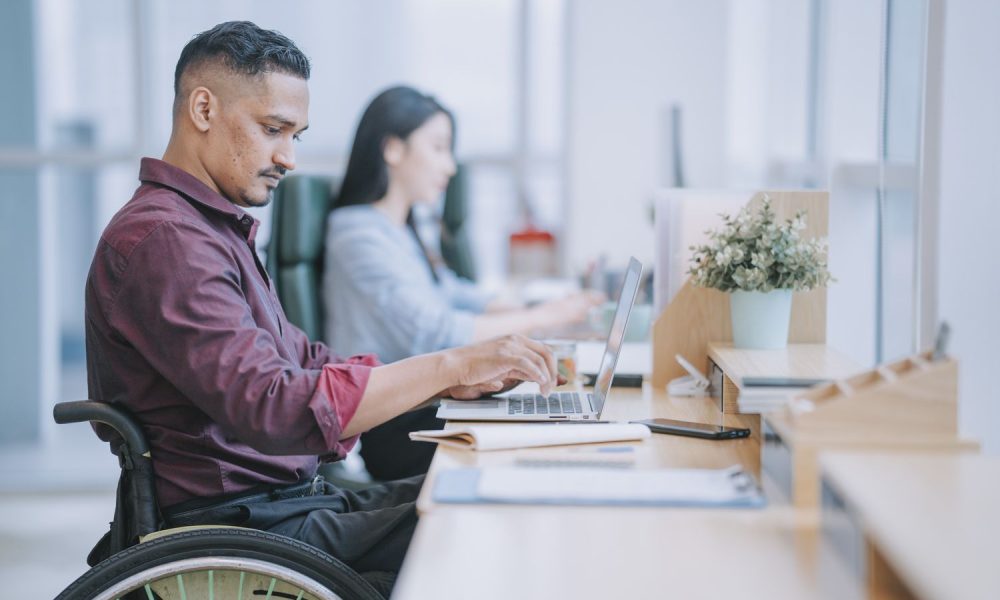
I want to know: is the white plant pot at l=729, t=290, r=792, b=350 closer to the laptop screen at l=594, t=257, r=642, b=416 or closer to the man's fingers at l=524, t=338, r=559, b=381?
the laptop screen at l=594, t=257, r=642, b=416

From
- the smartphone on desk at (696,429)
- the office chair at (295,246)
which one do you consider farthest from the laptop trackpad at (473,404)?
the office chair at (295,246)

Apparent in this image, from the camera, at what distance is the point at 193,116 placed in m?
1.59

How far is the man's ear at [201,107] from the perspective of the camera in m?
1.59

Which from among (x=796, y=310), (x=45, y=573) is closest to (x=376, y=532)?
(x=796, y=310)

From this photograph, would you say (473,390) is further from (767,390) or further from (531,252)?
(531,252)

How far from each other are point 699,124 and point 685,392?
2287mm

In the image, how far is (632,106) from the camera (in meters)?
3.97

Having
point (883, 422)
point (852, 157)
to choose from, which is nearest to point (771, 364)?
point (883, 422)

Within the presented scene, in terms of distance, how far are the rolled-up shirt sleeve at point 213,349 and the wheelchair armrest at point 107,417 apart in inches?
3.0

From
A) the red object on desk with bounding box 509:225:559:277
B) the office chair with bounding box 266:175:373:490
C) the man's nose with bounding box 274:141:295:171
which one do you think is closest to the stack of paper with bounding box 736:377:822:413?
the man's nose with bounding box 274:141:295:171

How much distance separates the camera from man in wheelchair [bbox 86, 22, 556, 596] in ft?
4.56

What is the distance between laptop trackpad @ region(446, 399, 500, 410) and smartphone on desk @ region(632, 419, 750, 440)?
10.2 inches

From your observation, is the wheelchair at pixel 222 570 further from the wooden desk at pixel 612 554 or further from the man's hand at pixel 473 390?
the man's hand at pixel 473 390

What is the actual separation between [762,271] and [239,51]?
35.4 inches
